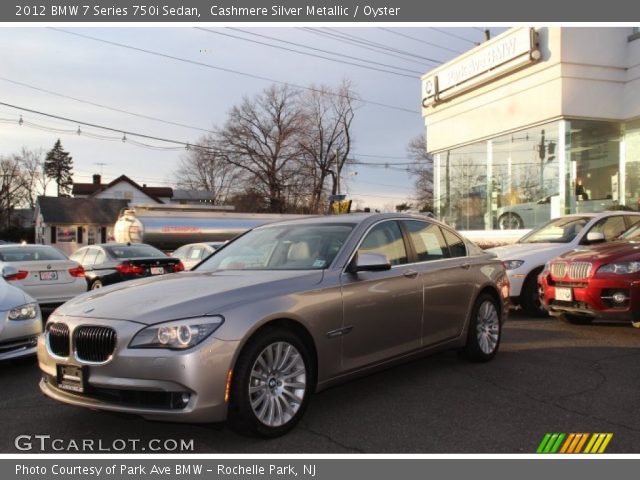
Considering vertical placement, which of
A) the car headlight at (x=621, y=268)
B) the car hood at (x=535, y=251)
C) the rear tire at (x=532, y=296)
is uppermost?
the car hood at (x=535, y=251)

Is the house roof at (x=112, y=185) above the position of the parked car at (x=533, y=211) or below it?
above

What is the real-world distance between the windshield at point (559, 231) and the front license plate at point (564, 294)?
2.03m

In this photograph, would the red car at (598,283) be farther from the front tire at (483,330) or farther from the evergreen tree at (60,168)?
the evergreen tree at (60,168)

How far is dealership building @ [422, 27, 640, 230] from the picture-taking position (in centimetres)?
1588

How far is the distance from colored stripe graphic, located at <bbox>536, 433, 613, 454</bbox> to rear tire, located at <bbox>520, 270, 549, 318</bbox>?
5.37 meters

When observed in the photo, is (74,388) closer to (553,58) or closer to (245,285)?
(245,285)

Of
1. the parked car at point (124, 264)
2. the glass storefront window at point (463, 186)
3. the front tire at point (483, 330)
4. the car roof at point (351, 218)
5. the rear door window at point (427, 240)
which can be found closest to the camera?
the car roof at point (351, 218)

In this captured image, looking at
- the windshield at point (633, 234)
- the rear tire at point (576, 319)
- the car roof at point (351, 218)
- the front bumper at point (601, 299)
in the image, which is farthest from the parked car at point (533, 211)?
the car roof at point (351, 218)

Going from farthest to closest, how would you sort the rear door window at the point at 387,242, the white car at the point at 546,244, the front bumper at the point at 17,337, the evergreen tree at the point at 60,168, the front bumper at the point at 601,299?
the evergreen tree at the point at 60,168 → the white car at the point at 546,244 → the front bumper at the point at 601,299 → the front bumper at the point at 17,337 → the rear door window at the point at 387,242

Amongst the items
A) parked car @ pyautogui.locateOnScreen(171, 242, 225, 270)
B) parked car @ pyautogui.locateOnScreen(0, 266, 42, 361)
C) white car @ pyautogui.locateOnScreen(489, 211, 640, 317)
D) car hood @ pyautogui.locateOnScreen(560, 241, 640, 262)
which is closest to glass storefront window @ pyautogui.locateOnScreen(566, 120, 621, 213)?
white car @ pyautogui.locateOnScreen(489, 211, 640, 317)

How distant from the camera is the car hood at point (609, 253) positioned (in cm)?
725

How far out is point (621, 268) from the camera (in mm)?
7172

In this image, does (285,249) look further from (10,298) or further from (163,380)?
(10,298)

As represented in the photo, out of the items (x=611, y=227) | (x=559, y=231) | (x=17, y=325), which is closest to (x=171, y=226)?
(x=559, y=231)
